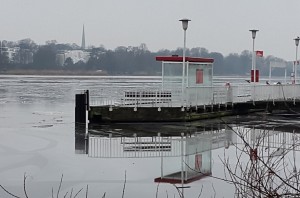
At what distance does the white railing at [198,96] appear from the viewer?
24.5 meters

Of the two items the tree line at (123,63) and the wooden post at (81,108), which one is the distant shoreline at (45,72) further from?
the wooden post at (81,108)

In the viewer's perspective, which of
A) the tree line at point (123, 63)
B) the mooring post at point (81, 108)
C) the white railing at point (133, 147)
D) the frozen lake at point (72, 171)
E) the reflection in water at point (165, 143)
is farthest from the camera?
the tree line at point (123, 63)

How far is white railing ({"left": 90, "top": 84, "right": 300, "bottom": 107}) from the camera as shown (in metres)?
24.5

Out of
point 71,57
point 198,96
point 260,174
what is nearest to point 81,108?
point 198,96

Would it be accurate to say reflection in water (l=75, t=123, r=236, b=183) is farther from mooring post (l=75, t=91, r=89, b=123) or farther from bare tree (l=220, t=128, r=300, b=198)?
bare tree (l=220, t=128, r=300, b=198)

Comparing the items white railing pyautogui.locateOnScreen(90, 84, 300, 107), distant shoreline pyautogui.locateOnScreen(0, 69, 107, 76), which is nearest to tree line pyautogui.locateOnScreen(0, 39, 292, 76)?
distant shoreline pyautogui.locateOnScreen(0, 69, 107, 76)

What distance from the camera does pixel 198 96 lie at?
25.5 metres

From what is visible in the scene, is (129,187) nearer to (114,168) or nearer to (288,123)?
(114,168)

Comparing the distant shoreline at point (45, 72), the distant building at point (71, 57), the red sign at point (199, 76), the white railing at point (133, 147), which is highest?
the distant building at point (71, 57)

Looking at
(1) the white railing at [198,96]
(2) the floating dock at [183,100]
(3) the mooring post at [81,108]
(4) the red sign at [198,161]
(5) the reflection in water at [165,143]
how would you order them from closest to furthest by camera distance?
(5) the reflection in water at [165,143] < (4) the red sign at [198,161] < (3) the mooring post at [81,108] < (2) the floating dock at [183,100] < (1) the white railing at [198,96]

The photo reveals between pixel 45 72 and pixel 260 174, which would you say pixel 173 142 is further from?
pixel 45 72

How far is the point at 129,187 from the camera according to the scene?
35.5 ft

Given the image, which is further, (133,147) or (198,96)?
(198,96)

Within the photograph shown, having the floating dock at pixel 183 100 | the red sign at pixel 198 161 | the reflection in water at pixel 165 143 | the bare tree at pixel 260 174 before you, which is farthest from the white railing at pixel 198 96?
the bare tree at pixel 260 174
